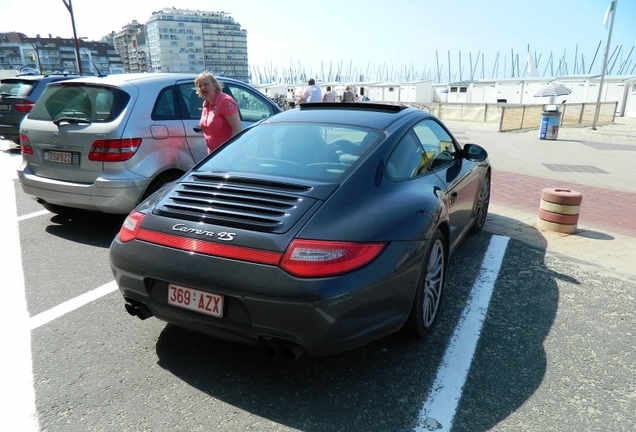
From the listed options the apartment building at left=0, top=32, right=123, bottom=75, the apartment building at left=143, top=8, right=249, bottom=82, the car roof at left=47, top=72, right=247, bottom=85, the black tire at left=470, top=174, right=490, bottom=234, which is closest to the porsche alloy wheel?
the black tire at left=470, top=174, right=490, bottom=234

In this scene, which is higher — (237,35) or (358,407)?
(237,35)

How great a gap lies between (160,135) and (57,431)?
10.9 feet

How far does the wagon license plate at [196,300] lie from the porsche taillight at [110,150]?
2.64 meters

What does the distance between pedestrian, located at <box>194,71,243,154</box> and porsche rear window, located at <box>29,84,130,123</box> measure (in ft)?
2.67

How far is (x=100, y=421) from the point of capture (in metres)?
2.21

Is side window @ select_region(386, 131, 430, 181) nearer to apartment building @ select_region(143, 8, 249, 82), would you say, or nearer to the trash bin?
the trash bin

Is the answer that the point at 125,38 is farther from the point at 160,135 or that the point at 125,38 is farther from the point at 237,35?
the point at 160,135

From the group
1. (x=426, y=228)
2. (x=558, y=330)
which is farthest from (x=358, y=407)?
(x=558, y=330)

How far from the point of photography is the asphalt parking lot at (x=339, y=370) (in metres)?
2.25

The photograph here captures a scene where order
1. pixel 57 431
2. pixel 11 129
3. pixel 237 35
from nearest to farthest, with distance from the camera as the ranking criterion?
1. pixel 57 431
2. pixel 11 129
3. pixel 237 35

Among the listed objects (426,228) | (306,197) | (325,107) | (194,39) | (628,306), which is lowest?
(628,306)

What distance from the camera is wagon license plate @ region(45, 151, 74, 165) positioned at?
466cm

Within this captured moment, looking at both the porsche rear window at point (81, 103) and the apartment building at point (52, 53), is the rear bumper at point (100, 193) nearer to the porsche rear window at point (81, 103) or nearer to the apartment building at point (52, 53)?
the porsche rear window at point (81, 103)

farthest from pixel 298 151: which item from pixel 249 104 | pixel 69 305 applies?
pixel 249 104
